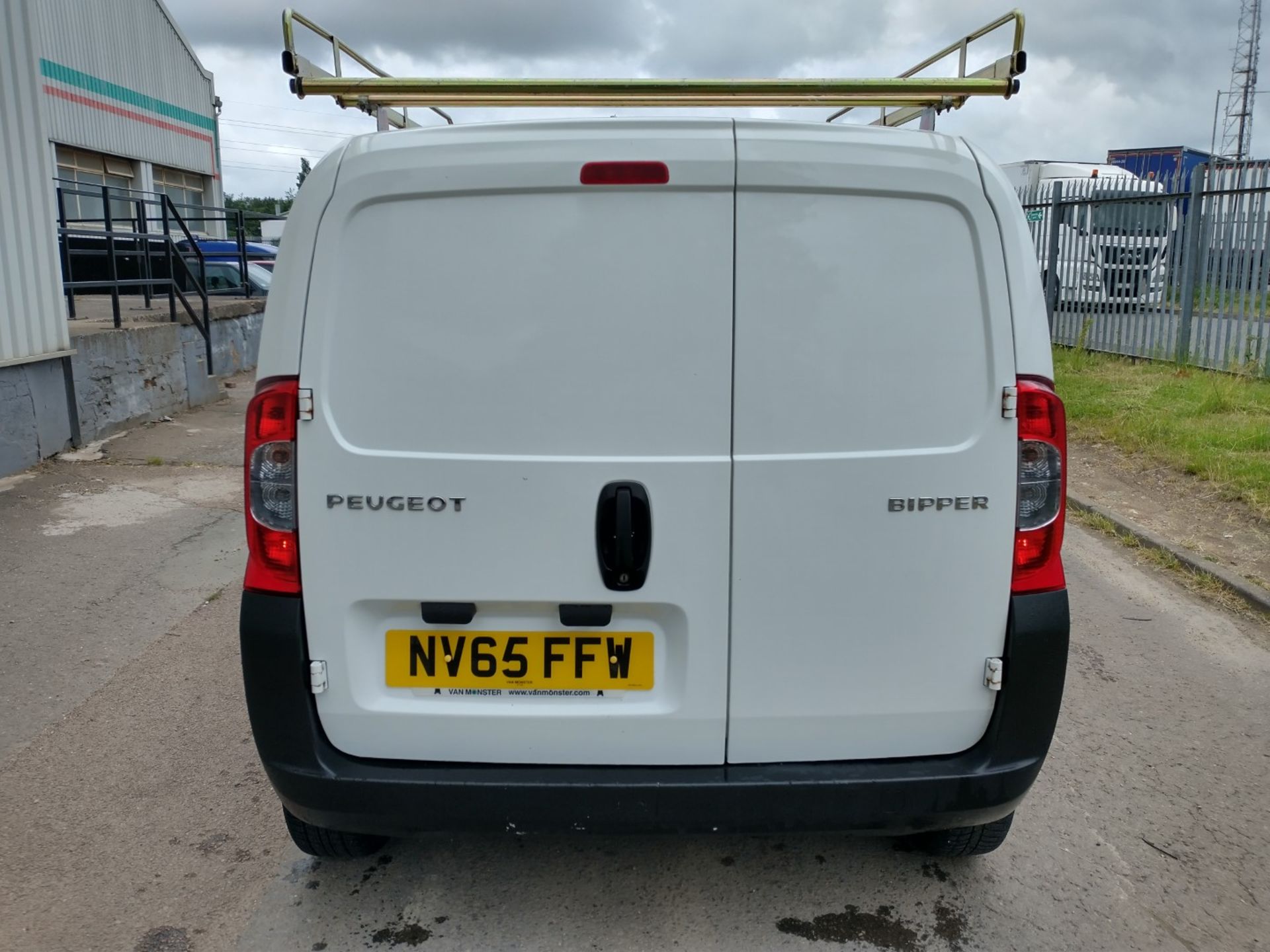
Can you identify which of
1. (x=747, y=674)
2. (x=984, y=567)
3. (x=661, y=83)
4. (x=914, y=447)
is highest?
(x=661, y=83)

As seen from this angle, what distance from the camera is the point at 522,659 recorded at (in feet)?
8.36

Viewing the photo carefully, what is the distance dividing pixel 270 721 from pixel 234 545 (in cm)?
439

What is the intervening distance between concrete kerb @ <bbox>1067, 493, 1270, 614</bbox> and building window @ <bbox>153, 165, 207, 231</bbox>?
27.6 meters

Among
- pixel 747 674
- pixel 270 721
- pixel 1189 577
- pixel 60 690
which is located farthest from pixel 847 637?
pixel 1189 577

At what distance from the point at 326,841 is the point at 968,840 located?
6.03ft

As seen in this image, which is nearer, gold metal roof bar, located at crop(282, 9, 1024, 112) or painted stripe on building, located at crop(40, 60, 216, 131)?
gold metal roof bar, located at crop(282, 9, 1024, 112)

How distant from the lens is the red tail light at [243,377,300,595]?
249 centimetres

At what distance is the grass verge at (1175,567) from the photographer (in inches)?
223

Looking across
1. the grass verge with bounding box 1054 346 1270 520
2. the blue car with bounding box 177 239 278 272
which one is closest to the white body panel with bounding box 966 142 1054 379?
the grass verge with bounding box 1054 346 1270 520

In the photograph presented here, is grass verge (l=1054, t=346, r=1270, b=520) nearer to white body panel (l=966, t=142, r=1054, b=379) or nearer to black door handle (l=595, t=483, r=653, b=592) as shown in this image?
white body panel (l=966, t=142, r=1054, b=379)

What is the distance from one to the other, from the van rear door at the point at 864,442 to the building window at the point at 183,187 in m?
30.3

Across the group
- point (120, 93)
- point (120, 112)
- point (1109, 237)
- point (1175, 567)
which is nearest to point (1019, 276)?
point (1175, 567)

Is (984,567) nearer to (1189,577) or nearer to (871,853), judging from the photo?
(871,853)

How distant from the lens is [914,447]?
2482 millimetres
